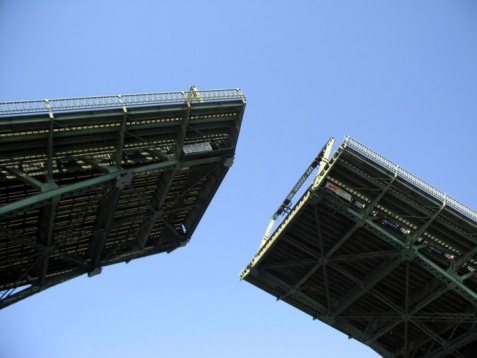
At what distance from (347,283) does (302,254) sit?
3419 millimetres

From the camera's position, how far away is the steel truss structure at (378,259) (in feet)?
97.0

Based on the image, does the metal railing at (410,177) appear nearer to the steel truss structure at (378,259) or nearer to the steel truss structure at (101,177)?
the steel truss structure at (378,259)

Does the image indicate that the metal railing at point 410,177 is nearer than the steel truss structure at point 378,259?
Yes

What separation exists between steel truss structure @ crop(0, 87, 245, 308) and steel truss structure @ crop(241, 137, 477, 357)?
221 inches

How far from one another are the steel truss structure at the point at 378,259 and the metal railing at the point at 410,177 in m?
0.06

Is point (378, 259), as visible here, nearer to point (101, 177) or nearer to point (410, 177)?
point (410, 177)

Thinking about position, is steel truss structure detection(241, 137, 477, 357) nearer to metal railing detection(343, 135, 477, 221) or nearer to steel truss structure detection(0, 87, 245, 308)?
metal railing detection(343, 135, 477, 221)

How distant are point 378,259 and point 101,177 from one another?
15918mm

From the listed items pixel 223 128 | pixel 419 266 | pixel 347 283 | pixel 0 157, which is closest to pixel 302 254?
pixel 347 283

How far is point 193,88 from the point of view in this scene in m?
29.3

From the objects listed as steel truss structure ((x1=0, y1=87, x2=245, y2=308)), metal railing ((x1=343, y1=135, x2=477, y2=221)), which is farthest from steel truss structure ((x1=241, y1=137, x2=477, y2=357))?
steel truss structure ((x1=0, y1=87, x2=245, y2=308))

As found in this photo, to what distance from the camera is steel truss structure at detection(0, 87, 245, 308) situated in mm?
25000

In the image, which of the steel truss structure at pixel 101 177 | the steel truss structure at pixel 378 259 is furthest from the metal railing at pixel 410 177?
the steel truss structure at pixel 101 177

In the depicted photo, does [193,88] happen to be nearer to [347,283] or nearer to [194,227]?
[194,227]
